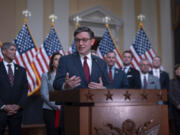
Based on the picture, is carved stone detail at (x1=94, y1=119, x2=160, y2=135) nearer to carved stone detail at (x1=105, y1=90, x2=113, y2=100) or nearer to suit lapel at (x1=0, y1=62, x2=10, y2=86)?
carved stone detail at (x1=105, y1=90, x2=113, y2=100)

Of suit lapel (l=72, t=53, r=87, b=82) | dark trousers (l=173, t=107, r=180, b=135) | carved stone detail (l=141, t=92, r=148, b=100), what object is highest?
suit lapel (l=72, t=53, r=87, b=82)

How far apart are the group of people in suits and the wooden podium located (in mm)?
177

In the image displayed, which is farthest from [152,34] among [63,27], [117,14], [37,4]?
[37,4]

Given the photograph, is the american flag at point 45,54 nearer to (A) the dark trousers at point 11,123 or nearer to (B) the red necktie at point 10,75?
(B) the red necktie at point 10,75

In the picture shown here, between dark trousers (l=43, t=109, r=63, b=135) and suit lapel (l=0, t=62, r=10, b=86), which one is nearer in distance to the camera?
suit lapel (l=0, t=62, r=10, b=86)

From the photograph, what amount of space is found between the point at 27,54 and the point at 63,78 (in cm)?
347

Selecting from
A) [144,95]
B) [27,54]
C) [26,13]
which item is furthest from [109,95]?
[26,13]

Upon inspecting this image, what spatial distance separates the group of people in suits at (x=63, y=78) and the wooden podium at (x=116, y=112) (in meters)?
0.18

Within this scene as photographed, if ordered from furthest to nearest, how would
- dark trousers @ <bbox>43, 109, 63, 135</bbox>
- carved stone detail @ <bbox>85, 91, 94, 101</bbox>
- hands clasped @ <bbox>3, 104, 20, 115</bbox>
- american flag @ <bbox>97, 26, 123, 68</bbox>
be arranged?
american flag @ <bbox>97, 26, 123, 68</bbox> < dark trousers @ <bbox>43, 109, 63, 135</bbox> < hands clasped @ <bbox>3, 104, 20, 115</bbox> < carved stone detail @ <bbox>85, 91, 94, 101</bbox>

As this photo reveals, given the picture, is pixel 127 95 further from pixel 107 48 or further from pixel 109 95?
pixel 107 48

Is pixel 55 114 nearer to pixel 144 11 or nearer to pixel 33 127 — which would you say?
pixel 33 127

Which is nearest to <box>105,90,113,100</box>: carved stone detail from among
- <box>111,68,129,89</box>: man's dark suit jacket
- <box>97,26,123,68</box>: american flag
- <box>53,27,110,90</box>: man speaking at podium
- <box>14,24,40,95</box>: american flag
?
<box>53,27,110,90</box>: man speaking at podium

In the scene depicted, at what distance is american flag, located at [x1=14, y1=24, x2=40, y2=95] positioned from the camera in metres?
5.00

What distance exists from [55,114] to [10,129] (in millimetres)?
629
